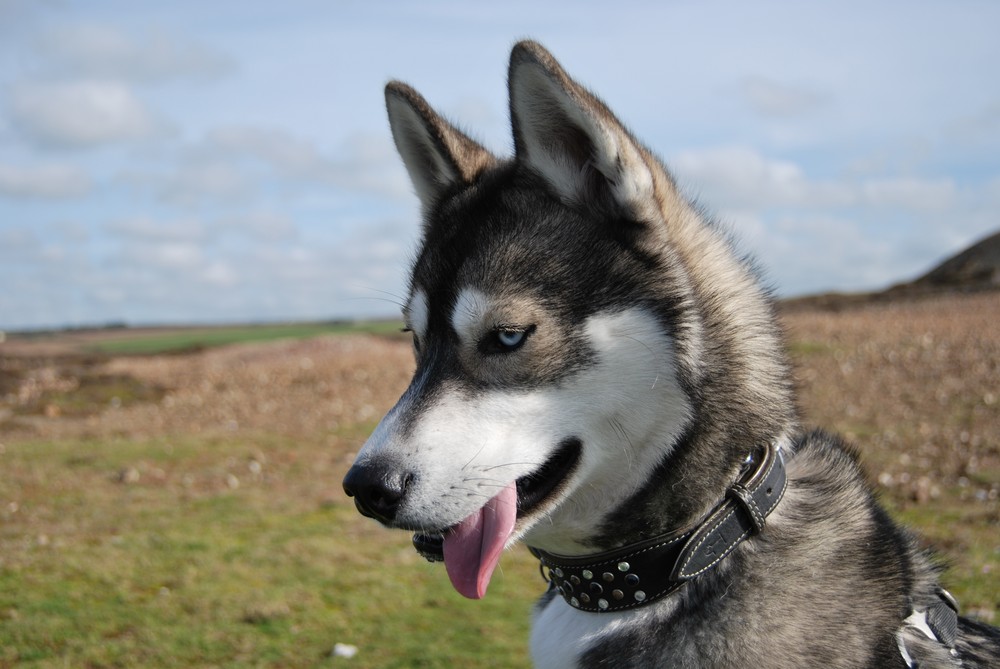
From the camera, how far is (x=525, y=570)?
715cm

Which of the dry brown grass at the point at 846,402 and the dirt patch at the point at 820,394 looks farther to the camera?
the dirt patch at the point at 820,394

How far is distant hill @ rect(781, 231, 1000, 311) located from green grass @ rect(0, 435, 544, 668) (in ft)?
82.9

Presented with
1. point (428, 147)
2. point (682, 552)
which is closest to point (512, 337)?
point (682, 552)

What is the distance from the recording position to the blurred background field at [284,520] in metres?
5.65

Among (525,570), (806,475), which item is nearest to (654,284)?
(806,475)

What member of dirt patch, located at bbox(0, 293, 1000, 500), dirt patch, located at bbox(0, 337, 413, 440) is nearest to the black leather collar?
dirt patch, located at bbox(0, 293, 1000, 500)

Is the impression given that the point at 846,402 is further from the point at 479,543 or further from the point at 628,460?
the point at 479,543

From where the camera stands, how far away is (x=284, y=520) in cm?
872

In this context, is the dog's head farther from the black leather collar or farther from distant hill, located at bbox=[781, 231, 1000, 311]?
distant hill, located at bbox=[781, 231, 1000, 311]

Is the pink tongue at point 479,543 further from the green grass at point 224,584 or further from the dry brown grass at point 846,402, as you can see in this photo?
the green grass at point 224,584

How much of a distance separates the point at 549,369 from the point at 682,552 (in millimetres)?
728

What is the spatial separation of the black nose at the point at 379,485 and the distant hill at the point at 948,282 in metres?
29.8

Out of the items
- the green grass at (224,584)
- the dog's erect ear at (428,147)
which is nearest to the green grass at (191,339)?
the green grass at (224,584)

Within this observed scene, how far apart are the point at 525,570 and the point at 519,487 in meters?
4.68
